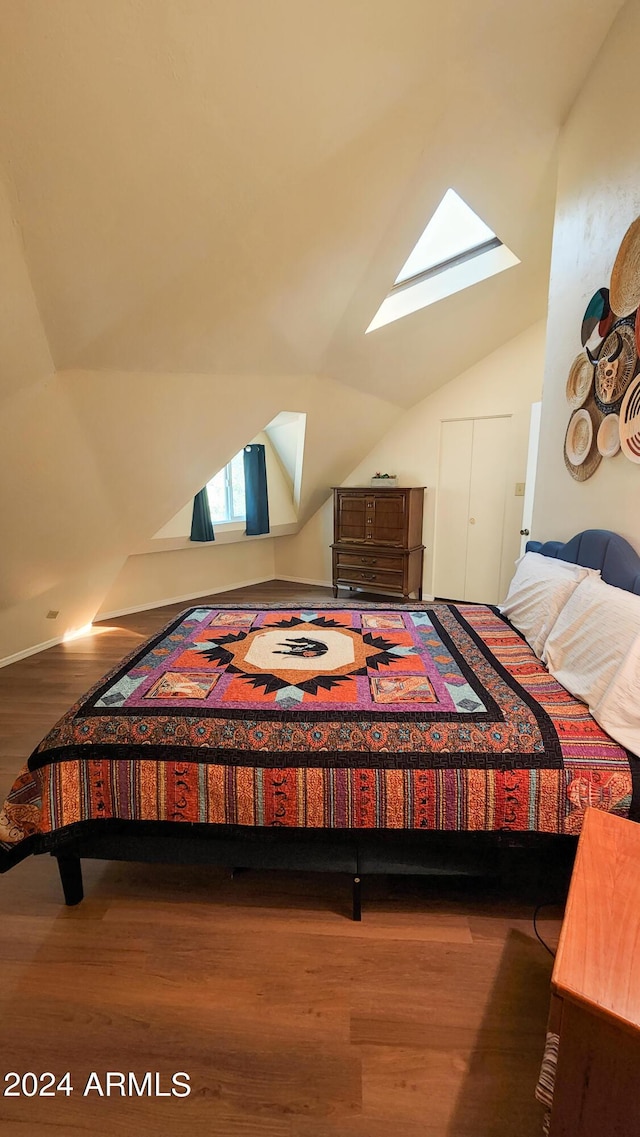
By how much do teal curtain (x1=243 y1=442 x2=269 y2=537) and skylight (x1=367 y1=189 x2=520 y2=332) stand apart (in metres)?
1.95

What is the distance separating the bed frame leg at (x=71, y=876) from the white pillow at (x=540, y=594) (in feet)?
6.10

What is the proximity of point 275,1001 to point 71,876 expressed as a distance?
78cm

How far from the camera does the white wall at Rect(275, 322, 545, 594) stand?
14.2 feet

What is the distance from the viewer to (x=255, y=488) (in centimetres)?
521

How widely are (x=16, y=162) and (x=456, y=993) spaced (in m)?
2.85

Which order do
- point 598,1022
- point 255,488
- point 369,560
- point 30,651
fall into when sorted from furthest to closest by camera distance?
point 255,488, point 369,560, point 30,651, point 598,1022

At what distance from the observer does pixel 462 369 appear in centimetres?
459

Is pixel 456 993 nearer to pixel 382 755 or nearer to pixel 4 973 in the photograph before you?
pixel 382 755

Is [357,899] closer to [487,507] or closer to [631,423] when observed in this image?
[631,423]

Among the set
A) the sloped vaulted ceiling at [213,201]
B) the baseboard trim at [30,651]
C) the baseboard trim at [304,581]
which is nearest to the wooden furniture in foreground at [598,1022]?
the sloped vaulted ceiling at [213,201]

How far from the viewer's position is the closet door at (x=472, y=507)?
459 cm

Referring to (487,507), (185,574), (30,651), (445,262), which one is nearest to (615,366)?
(445,262)

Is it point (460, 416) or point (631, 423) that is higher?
point (460, 416)

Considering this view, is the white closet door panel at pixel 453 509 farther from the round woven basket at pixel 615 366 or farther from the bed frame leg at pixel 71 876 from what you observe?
the bed frame leg at pixel 71 876
